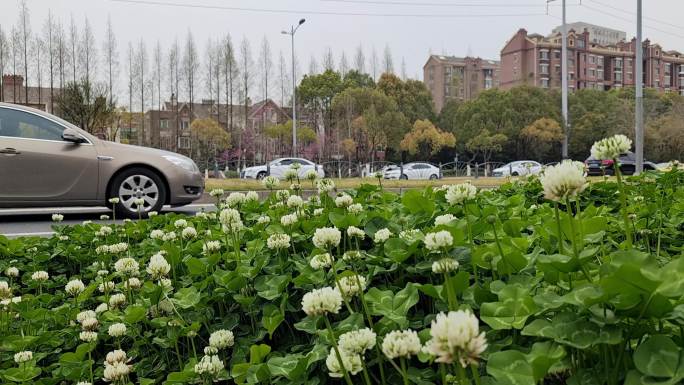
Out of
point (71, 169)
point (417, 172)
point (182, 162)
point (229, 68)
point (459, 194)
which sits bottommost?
point (459, 194)

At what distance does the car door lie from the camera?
6.65 m

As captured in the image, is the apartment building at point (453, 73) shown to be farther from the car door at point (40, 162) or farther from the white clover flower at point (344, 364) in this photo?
the white clover flower at point (344, 364)

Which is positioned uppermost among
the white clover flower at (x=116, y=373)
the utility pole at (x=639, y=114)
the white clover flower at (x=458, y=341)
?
the utility pole at (x=639, y=114)

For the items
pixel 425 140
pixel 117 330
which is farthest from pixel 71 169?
pixel 425 140

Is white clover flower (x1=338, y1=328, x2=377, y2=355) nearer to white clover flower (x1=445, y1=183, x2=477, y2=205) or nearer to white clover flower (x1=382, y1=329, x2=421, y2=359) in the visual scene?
white clover flower (x1=382, y1=329, x2=421, y2=359)

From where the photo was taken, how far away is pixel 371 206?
2.88 m

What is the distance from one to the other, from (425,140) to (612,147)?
41.0 meters

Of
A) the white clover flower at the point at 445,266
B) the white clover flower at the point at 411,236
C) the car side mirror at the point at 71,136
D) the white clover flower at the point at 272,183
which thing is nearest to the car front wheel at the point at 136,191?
the car side mirror at the point at 71,136

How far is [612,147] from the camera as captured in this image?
4.35 ft

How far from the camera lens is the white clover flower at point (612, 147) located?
1.30 metres

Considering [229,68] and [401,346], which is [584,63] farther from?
[401,346]

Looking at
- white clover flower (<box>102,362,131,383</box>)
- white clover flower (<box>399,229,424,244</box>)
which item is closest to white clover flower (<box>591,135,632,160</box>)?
white clover flower (<box>399,229,424,244</box>)

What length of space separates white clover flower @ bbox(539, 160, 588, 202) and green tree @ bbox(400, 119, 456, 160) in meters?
40.4

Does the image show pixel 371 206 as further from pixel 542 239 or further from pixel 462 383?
pixel 462 383
